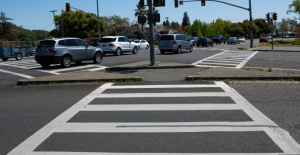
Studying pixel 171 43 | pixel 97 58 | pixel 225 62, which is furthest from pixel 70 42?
pixel 171 43

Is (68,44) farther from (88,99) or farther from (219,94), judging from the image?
(219,94)

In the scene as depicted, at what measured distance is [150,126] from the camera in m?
5.14

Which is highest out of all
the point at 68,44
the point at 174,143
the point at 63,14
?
the point at 63,14

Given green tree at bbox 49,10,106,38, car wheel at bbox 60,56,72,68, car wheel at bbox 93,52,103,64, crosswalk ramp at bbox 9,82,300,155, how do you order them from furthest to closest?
green tree at bbox 49,10,106,38, car wheel at bbox 93,52,103,64, car wheel at bbox 60,56,72,68, crosswalk ramp at bbox 9,82,300,155

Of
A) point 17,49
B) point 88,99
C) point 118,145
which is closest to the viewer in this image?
point 118,145

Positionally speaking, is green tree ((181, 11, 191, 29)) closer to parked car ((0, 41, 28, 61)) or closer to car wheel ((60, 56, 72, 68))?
parked car ((0, 41, 28, 61))

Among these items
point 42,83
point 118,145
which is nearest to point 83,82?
point 42,83

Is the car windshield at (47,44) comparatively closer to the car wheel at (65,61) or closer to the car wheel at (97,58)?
the car wheel at (65,61)

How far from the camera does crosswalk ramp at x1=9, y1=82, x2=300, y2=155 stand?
13.6 feet

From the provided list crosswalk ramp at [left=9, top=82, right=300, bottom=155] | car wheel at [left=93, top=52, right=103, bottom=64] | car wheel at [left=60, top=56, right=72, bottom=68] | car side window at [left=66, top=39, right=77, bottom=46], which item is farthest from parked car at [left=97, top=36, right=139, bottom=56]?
crosswalk ramp at [left=9, top=82, right=300, bottom=155]

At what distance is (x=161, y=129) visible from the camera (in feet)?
16.3

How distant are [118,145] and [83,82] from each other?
21.0ft

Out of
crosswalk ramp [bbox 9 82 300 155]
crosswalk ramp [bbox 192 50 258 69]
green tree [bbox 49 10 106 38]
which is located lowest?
crosswalk ramp [bbox 9 82 300 155]

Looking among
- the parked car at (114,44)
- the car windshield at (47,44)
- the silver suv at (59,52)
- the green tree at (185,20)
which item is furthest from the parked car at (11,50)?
the green tree at (185,20)
